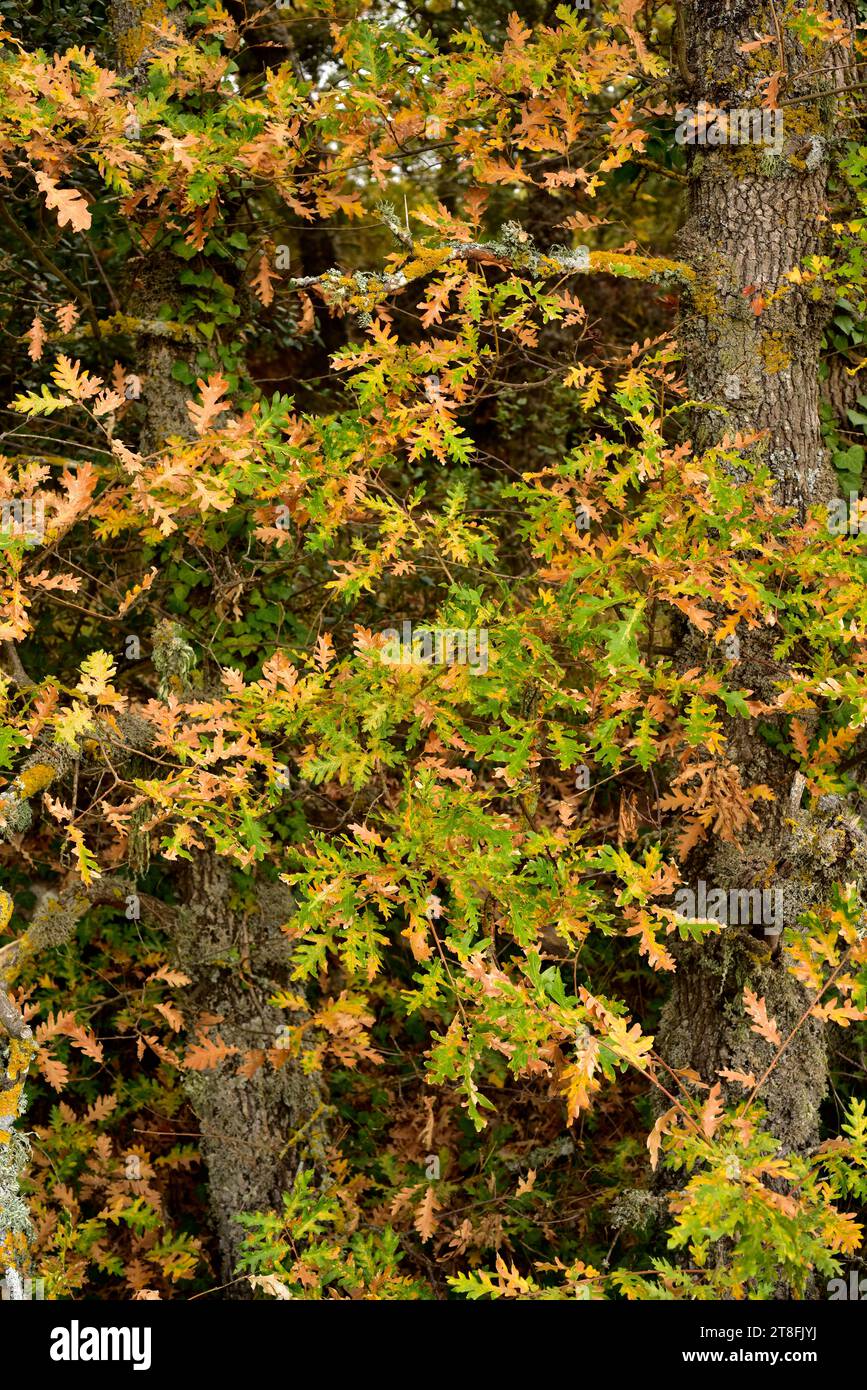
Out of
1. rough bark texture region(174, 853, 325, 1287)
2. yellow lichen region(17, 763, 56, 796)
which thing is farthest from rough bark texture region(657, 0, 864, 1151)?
yellow lichen region(17, 763, 56, 796)

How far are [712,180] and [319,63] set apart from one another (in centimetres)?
Result: 377

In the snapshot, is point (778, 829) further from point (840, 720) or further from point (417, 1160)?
point (417, 1160)

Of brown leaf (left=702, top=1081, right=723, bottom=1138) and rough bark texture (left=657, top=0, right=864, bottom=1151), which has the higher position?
rough bark texture (left=657, top=0, right=864, bottom=1151)

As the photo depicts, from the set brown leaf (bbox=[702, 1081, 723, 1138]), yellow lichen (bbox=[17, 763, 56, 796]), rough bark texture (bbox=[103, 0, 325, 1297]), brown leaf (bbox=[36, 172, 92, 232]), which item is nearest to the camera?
brown leaf (bbox=[702, 1081, 723, 1138])

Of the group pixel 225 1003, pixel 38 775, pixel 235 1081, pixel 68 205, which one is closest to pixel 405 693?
pixel 38 775

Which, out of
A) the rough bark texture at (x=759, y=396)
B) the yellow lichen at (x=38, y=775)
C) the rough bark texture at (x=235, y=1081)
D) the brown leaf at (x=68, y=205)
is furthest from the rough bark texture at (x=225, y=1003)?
the rough bark texture at (x=759, y=396)

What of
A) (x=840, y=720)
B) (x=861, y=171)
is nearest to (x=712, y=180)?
(x=861, y=171)

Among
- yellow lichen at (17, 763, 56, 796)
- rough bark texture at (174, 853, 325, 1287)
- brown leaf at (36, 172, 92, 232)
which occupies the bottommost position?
rough bark texture at (174, 853, 325, 1287)

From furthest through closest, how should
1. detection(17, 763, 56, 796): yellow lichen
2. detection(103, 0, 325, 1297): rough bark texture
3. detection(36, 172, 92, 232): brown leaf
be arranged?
detection(103, 0, 325, 1297): rough bark texture
detection(17, 763, 56, 796): yellow lichen
detection(36, 172, 92, 232): brown leaf

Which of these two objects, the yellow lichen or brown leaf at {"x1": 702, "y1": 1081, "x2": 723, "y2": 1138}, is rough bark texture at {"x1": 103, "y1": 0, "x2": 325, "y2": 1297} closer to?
the yellow lichen

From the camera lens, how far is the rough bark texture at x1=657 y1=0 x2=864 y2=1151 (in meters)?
4.05

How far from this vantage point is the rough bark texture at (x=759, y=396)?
405 cm

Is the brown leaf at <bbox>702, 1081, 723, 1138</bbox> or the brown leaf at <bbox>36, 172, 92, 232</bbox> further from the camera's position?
the brown leaf at <bbox>36, 172, 92, 232</bbox>

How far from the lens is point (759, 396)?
4141mm
